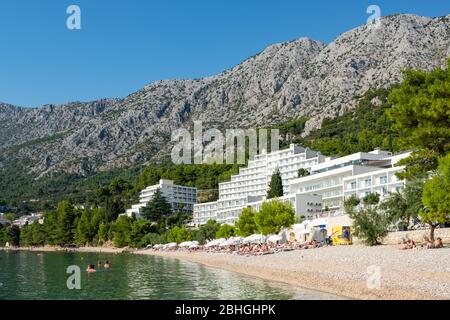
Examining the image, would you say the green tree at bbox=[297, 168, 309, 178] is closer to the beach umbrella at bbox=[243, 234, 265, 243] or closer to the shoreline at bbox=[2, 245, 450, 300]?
the beach umbrella at bbox=[243, 234, 265, 243]

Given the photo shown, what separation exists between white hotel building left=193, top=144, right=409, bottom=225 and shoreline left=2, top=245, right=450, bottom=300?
22159 mm

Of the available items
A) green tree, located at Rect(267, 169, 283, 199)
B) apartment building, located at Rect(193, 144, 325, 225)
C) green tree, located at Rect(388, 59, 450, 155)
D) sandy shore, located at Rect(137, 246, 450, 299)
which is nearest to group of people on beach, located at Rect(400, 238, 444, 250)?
sandy shore, located at Rect(137, 246, 450, 299)

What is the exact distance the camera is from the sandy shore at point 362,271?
2236 centimetres

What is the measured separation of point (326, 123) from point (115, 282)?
142 metres

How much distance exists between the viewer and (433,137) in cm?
3150

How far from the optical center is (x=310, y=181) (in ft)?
305

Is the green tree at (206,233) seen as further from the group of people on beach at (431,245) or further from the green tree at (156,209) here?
the group of people on beach at (431,245)

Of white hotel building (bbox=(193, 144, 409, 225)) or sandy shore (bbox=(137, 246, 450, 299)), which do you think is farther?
white hotel building (bbox=(193, 144, 409, 225))

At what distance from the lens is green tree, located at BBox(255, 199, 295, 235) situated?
66.3 m

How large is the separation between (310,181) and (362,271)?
63.7m

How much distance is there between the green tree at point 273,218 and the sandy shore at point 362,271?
18.0m

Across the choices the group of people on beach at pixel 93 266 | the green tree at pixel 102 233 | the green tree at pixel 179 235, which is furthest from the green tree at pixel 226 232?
the green tree at pixel 102 233
